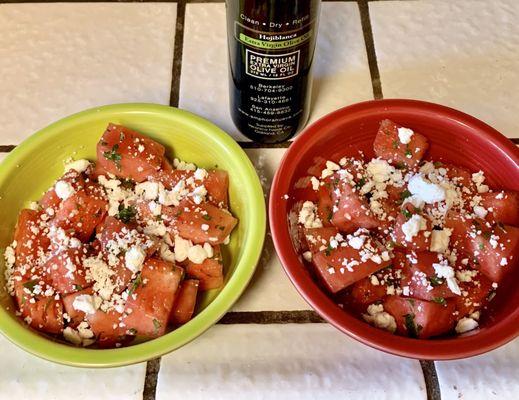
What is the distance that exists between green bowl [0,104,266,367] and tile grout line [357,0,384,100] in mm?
237

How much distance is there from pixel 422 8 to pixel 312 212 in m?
0.40

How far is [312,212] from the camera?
0.57m

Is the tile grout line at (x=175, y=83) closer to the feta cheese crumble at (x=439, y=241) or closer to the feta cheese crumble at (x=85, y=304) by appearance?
the feta cheese crumble at (x=85, y=304)

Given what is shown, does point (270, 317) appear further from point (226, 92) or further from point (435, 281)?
point (226, 92)

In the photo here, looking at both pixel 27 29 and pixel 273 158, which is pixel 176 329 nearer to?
pixel 273 158

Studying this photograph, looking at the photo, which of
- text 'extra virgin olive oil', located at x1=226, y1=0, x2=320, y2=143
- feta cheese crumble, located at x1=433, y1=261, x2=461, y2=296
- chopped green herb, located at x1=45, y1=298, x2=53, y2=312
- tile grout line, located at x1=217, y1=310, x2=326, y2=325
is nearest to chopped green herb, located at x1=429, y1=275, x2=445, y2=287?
feta cheese crumble, located at x1=433, y1=261, x2=461, y2=296

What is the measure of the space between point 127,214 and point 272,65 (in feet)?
0.68

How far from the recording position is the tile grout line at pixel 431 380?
1.74ft

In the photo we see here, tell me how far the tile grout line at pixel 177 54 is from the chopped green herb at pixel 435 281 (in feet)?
1.23

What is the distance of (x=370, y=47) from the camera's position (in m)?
0.75

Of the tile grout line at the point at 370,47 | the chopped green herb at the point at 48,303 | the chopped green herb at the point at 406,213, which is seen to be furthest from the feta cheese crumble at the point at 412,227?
the chopped green herb at the point at 48,303

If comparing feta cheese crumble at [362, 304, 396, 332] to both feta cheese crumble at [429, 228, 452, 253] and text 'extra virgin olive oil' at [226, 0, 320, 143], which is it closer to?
feta cheese crumble at [429, 228, 452, 253]

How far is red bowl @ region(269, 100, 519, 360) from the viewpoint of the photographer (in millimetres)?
471

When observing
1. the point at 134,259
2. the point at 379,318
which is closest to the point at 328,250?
the point at 379,318
